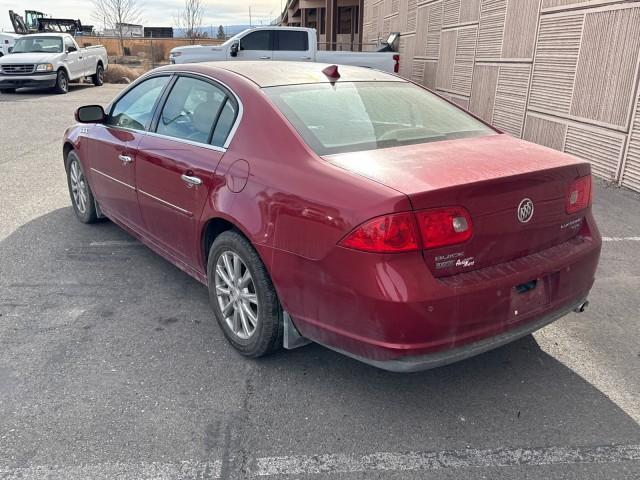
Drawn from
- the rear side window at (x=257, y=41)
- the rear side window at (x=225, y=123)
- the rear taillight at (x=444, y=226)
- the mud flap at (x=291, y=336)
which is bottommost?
the mud flap at (x=291, y=336)

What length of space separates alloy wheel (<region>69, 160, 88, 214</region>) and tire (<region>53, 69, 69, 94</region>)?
15.0 meters

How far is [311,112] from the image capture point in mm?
3332

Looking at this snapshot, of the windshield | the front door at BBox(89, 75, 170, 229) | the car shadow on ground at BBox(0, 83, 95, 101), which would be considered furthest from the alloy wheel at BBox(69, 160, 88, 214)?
the windshield

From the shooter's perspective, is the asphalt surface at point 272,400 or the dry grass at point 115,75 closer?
the asphalt surface at point 272,400

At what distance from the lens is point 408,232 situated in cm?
252

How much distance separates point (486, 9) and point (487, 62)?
105cm

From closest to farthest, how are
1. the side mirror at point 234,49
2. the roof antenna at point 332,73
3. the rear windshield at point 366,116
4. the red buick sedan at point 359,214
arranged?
the red buick sedan at point 359,214 < the rear windshield at point 366,116 < the roof antenna at point 332,73 < the side mirror at point 234,49

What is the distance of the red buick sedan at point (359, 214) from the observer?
256 cm

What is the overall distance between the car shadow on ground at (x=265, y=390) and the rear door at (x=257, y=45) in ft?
44.7

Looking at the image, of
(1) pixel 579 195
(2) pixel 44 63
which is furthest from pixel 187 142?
(2) pixel 44 63

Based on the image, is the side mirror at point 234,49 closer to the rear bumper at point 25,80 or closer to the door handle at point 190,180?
the rear bumper at point 25,80

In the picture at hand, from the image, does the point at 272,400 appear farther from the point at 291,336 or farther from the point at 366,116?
the point at 366,116

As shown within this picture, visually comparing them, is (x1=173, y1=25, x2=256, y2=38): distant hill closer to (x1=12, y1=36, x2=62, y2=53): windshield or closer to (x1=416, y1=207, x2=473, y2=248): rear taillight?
(x1=12, y1=36, x2=62, y2=53): windshield

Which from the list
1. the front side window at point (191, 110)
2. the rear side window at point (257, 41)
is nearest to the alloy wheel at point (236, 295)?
the front side window at point (191, 110)
